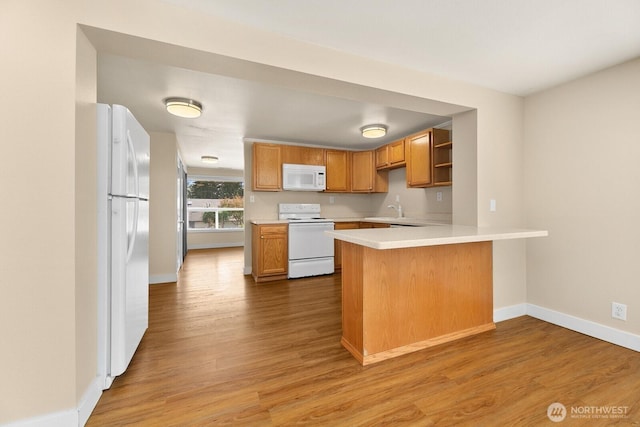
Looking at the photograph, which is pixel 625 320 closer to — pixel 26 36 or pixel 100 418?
pixel 100 418

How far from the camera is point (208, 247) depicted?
773cm

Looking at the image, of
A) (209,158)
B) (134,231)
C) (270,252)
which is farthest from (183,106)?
(209,158)

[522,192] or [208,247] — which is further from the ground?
[522,192]

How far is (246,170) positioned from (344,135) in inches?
67.9

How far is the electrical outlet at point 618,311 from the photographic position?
6.95ft

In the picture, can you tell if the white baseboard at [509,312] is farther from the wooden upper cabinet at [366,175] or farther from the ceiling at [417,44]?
the wooden upper cabinet at [366,175]

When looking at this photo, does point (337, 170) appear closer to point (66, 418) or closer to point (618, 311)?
point (618, 311)

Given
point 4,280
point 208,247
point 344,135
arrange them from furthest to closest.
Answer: point 208,247
point 344,135
point 4,280

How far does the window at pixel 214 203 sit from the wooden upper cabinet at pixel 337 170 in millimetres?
4128

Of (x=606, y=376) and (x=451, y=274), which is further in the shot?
(x=451, y=274)

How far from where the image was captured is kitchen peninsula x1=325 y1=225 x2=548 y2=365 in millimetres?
1910

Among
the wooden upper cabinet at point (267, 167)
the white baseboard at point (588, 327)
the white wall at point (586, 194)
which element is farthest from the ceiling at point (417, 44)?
the white baseboard at point (588, 327)

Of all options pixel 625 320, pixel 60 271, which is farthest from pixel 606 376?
pixel 60 271

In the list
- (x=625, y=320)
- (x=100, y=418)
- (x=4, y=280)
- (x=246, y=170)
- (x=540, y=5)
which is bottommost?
(x=100, y=418)
